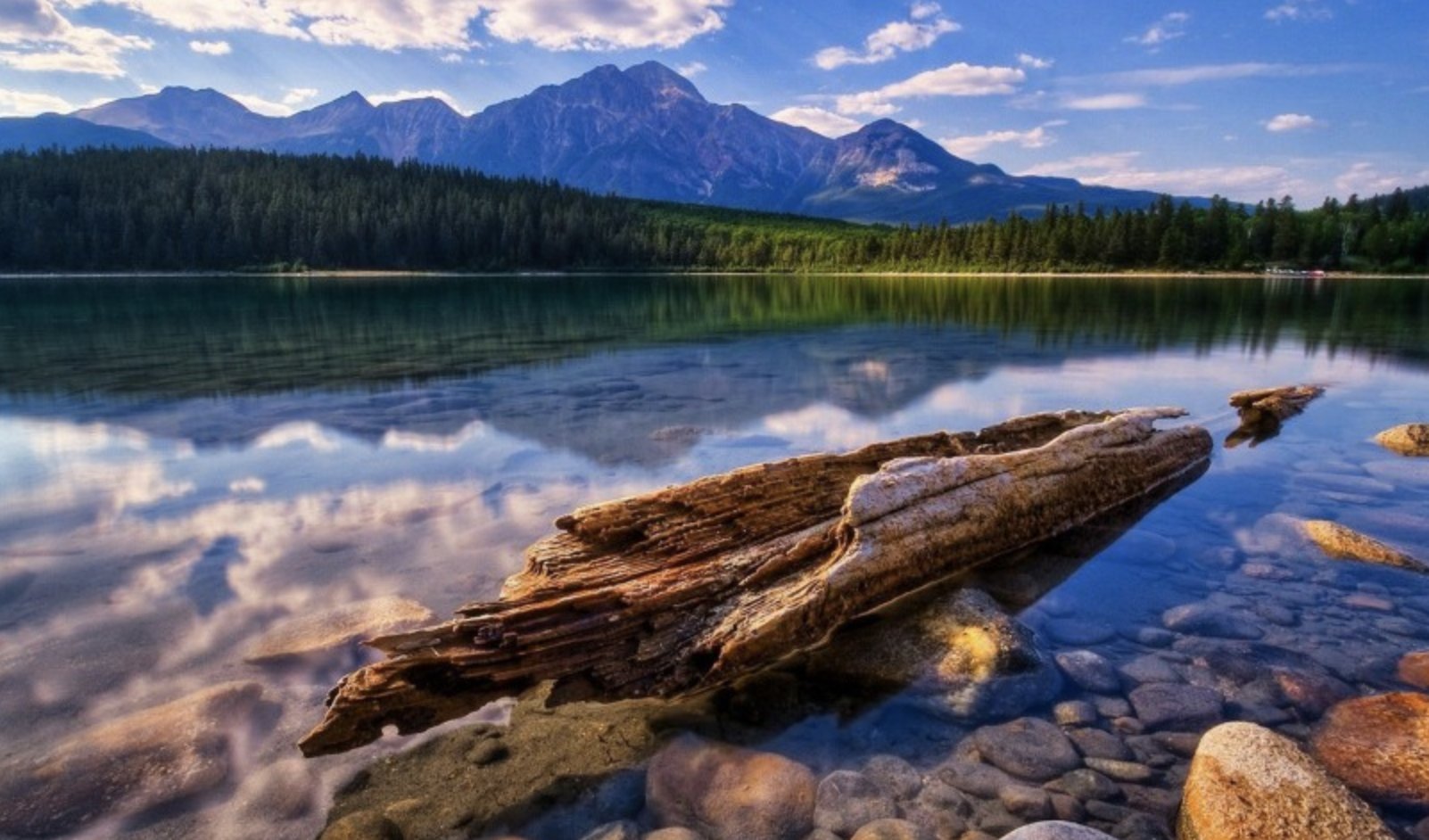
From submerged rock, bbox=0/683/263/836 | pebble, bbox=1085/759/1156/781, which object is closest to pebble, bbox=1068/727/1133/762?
pebble, bbox=1085/759/1156/781

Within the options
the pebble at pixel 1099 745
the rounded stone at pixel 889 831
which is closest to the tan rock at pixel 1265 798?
the pebble at pixel 1099 745

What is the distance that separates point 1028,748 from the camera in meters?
7.18

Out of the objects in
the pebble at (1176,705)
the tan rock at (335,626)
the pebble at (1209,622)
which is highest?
the tan rock at (335,626)

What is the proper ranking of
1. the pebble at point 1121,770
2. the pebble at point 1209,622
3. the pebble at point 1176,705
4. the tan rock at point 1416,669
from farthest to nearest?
the pebble at point 1209,622
the tan rock at point 1416,669
the pebble at point 1176,705
the pebble at point 1121,770

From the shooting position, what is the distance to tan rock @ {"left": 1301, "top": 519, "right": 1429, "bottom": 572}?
11.1 meters

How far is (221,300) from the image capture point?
81812mm

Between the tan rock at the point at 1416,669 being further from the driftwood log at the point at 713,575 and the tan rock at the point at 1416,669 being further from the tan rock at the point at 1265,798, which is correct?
the driftwood log at the point at 713,575

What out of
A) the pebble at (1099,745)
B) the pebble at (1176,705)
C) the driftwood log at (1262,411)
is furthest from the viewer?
the driftwood log at (1262,411)

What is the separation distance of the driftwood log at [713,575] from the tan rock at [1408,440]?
36.0 feet

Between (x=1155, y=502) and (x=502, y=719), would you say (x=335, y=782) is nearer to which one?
(x=502, y=719)

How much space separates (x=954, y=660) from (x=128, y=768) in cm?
801

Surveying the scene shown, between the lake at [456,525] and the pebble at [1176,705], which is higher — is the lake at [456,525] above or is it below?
above

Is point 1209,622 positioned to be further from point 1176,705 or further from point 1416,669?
point 1176,705

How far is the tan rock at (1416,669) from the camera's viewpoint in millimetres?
8016
